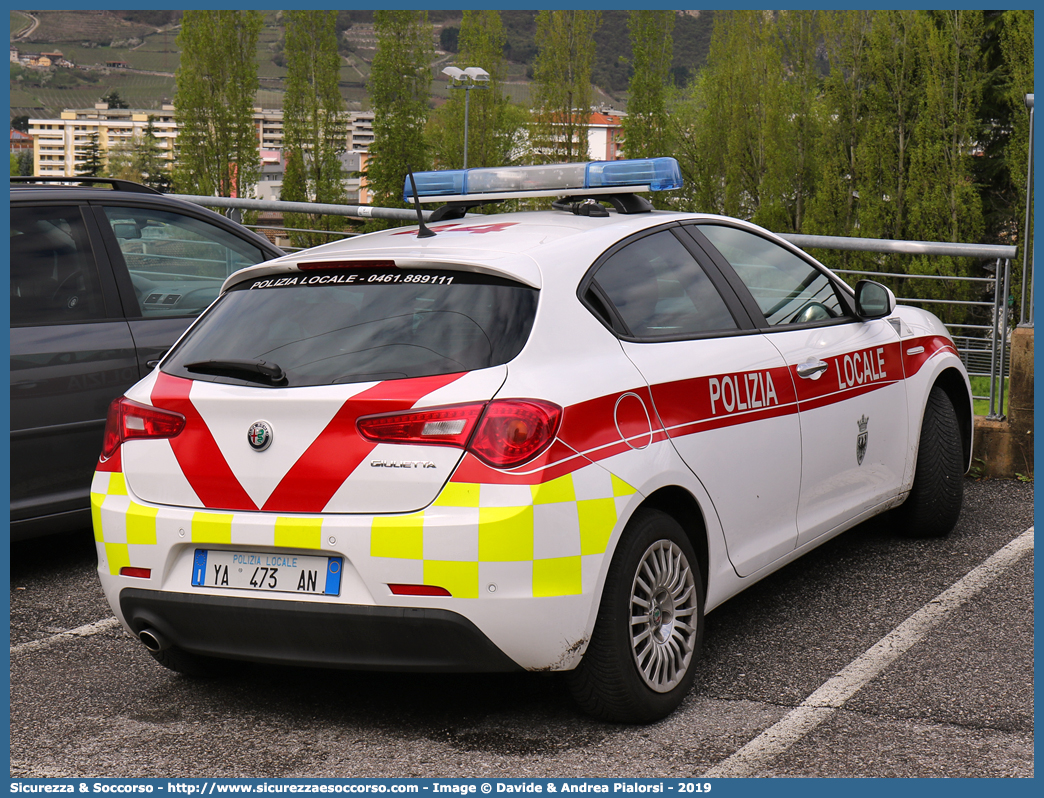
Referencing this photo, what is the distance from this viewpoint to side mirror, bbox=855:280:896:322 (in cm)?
494

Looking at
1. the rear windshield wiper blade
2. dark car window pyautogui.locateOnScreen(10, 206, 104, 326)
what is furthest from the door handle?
dark car window pyautogui.locateOnScreen(10, 206, 104, 326)

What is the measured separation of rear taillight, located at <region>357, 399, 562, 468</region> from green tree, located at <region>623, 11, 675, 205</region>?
48618 mm

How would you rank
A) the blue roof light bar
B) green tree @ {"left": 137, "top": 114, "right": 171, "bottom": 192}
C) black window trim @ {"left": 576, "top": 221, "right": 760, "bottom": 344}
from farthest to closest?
green tree @ {"left": 137, "top": 114, "right": 171, "bottom": 192} → the blue roof light bar → black window trim @ {"left": 576, "top": 221, "right": 760, "bottom": 344}

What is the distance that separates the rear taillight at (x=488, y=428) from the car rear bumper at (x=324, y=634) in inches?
17.5

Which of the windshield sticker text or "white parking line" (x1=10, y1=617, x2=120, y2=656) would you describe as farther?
"white parking line" (x1=10, y1=617, x2=120, y2=656)

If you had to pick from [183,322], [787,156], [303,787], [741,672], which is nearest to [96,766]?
[303,787]

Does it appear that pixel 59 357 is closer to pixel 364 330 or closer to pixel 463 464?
pixel 364 330

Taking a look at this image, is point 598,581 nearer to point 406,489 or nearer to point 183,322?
point 406,489

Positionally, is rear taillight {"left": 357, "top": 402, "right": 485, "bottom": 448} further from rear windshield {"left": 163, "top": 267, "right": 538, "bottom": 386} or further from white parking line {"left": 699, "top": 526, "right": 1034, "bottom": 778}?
white parking line {"left": 699, "top": 526, "right": 1034, "bottom": 778}

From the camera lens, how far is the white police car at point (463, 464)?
3088mm

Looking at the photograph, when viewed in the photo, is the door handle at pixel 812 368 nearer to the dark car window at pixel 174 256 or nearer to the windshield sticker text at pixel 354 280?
the windshield sticker text at pixel 354 280

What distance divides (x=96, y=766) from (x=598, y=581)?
58.7 inches

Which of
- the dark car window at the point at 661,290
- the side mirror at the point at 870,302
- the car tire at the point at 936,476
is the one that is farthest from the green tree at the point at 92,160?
the dark car window at the point at 661,290

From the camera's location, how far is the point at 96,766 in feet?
10.7
